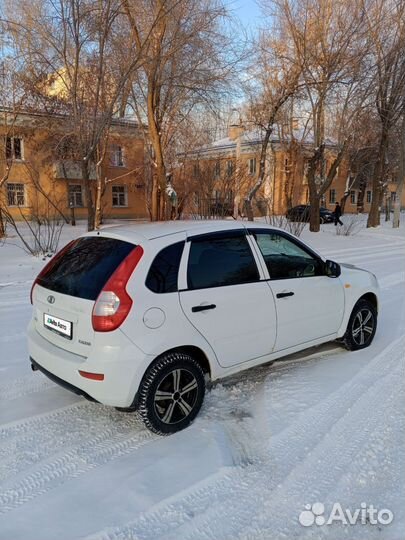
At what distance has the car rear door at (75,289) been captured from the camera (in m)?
3.06

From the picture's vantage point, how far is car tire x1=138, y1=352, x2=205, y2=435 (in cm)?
305

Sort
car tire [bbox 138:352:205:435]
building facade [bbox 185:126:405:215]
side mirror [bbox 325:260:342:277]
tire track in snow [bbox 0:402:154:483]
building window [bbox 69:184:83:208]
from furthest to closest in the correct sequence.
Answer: building window [bbox 69:184:83:208] < building facade [bbox 185:126:405:215] < side mirror [bbox 325:260:342:277] < car tire [bbox 138:352:205:435] < tire track in snow [bbox 0:402:154:483]

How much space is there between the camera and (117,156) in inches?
1224

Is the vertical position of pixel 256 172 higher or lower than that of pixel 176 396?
higher

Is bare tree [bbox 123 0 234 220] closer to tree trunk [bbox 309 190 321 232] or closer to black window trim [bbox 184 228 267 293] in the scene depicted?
tree trunk [bbox 309 190 321 232]

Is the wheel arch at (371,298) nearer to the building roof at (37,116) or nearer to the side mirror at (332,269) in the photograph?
the side mirror at (332,269)

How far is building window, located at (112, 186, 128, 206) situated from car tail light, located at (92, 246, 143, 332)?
3345 cm

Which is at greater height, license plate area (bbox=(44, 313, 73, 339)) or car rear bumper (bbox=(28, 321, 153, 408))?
license plate area (bbox=(44, 313, 73, 339))

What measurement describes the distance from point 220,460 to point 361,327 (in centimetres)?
277

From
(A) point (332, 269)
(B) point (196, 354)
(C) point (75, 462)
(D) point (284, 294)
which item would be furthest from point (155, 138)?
(C) point (75, 462)

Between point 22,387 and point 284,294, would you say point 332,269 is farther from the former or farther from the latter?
point 22,387

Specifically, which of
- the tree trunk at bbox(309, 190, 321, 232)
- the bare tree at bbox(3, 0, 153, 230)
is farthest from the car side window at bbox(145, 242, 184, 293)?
the tree trunk at bbox(309, 190, 321, 232)

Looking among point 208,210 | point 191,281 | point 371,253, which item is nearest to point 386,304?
point 191,281

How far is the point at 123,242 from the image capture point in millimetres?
3248
